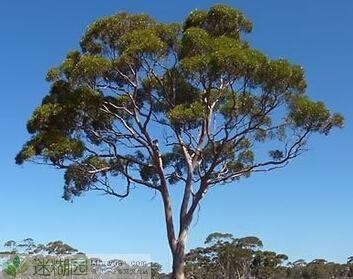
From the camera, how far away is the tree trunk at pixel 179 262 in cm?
1352

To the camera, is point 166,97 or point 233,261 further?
point 233,261

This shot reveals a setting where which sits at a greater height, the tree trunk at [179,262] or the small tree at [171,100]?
the small tree at [171,100]

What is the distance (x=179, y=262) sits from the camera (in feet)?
44.5

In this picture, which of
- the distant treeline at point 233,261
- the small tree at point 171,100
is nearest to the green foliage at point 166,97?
the small tree at point 171,100

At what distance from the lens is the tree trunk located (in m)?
13.5

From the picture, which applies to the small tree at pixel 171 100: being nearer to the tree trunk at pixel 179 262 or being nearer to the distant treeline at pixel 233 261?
the tree trunk at pixel 179 262

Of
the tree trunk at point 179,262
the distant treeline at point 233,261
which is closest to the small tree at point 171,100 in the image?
the tree trunk at point 179,262

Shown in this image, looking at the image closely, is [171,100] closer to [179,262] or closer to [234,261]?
[179,262]

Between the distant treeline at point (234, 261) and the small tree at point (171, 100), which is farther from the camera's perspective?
the distant treeline at point (234, 261)

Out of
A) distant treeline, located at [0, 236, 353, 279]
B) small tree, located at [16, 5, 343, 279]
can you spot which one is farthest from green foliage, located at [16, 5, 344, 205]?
distant treeline, located at [0, 236, 353, 279]

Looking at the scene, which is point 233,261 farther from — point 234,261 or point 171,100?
point 171,100

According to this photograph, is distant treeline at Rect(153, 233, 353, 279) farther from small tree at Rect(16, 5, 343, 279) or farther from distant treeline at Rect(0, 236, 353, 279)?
small tree at Rect(16, 5, 343, 279)

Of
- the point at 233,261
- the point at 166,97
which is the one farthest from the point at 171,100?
the point at 233,261

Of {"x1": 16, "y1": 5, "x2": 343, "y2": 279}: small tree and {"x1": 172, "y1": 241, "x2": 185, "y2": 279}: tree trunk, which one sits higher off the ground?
{"x1": 16, "y1": 5, "x2": 343, "y2": 279}: small tree
